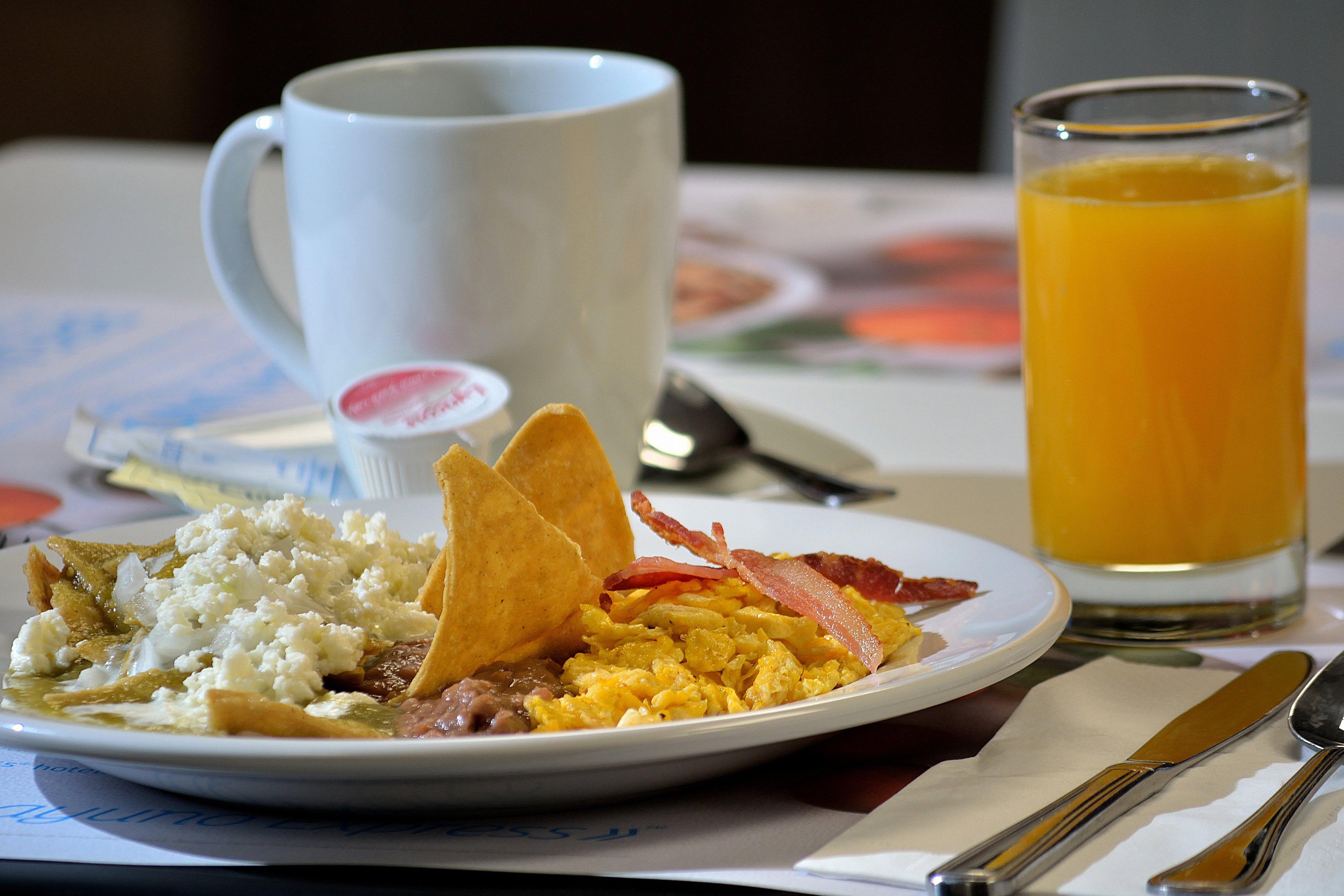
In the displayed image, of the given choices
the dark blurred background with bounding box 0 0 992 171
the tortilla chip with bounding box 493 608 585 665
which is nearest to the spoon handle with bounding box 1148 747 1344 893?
the tortilla chip with bounding box 493 608 585 665

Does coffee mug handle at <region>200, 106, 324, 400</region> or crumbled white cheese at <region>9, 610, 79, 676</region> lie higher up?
coffee mug handle at <region>200, 106, 324, 400</region>

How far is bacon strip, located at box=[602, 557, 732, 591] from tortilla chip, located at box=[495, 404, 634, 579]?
0.03 m

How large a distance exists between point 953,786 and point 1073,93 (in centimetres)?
55

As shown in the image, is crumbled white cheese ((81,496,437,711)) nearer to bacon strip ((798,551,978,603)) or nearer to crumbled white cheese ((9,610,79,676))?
crumbled white cheese ((9,610,79,676))

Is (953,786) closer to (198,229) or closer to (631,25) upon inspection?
(198,229)

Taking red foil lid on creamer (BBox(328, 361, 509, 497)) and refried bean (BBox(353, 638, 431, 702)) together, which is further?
red foil lid on creamer (BBox(328, 361, 509, 497))

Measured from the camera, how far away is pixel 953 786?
71 cm

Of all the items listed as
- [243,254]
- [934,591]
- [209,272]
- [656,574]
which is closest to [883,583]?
[934,591]

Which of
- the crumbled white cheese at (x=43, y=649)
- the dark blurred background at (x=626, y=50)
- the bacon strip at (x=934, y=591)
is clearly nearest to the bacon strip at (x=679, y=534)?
the bacon strip at (x=934, y=591)

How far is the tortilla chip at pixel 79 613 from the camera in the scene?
0.78 metres

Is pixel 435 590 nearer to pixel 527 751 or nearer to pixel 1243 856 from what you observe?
pixel 527 751

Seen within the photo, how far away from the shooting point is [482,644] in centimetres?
75

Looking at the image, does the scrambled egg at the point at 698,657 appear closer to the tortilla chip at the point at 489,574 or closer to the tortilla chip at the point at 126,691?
the tortilla chip at the point at 489,574

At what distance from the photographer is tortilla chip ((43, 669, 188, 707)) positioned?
0.70 meters
